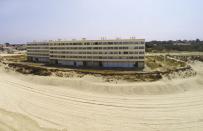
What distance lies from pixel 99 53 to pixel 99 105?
103 feet

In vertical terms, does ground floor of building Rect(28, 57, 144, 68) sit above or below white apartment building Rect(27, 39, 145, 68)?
below

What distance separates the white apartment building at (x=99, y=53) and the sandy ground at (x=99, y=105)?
15.5m

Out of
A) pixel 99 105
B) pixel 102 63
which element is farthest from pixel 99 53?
pixel 99 105

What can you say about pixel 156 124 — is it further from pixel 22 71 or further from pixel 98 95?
pixel 22 71

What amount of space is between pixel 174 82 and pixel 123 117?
19997 mm

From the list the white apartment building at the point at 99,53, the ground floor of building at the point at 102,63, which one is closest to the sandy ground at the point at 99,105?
the ground floor of building at the point at 102,63

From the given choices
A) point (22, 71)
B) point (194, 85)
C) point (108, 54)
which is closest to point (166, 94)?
point (194, 85)

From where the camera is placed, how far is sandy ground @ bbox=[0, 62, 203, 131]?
28625 millimetres

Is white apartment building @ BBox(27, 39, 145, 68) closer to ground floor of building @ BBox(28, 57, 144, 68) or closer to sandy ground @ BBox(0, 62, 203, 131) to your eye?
ground floor of building @ BBox(28, 57, 144, 68)

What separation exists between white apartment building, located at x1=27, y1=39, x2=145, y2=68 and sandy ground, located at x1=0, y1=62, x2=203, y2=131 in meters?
15.5

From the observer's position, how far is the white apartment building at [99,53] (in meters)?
62.2

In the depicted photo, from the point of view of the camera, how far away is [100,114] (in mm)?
32281

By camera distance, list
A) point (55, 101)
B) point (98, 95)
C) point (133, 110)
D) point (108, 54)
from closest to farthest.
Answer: point (133, 110)
point (55, 101)
point (98, 95)
point (108, 54)

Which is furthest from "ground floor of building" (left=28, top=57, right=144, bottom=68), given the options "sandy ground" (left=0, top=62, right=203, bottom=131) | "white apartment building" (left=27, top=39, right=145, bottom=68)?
"sandy ground" (left=0, top=62, right=203, bottom=131)
